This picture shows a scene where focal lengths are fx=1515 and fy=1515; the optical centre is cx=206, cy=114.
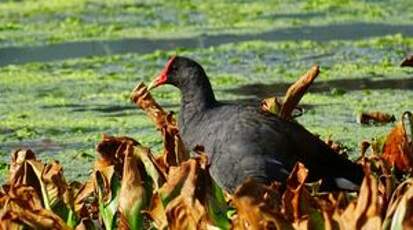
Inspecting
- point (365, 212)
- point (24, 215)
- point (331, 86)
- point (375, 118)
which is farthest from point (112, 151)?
point (331, 86)

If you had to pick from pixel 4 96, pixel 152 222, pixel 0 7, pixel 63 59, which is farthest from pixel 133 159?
pixel 0 7

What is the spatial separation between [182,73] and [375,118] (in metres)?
2.01

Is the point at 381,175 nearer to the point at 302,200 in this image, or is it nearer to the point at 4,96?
the point at 302,200

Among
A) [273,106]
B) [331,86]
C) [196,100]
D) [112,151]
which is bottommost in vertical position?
[331,86]

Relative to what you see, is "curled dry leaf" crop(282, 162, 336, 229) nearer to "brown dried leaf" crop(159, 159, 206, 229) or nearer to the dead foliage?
the dead foliage

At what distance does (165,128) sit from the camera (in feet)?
21.6

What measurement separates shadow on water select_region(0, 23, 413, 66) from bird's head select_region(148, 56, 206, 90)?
557 centimetres

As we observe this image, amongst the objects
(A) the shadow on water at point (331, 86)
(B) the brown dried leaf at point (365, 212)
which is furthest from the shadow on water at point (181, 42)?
(B) the brown dried leaf at point (365, 212)

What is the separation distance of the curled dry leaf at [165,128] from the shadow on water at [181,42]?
6160 mm

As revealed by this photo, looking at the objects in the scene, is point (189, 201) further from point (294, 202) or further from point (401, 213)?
point (401, 213)

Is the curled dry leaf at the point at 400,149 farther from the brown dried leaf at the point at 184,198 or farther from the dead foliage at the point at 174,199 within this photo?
the brown dried leaf at the point at 184,198

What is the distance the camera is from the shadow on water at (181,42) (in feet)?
43.7

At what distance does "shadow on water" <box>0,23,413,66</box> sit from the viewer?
13.3 m

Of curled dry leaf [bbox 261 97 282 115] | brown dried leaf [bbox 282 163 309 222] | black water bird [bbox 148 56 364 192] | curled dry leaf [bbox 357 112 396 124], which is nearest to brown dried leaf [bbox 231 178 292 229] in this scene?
brown dried leaf [bbox 282 163 309 222]
